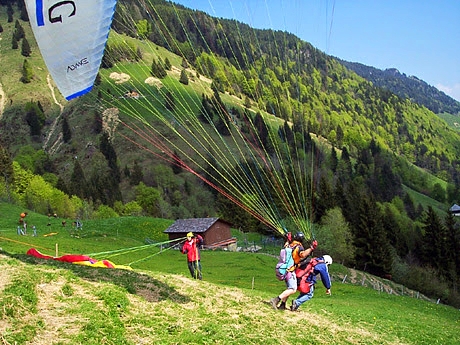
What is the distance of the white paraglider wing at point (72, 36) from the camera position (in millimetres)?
10750

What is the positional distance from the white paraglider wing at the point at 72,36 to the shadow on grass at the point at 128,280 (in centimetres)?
492

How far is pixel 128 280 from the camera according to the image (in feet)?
41.2

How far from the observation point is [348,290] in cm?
3359

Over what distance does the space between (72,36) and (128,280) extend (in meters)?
6.71

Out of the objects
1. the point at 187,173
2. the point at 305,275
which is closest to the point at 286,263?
the point at 305,275

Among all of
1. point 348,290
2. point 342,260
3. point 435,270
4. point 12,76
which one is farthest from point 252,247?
point 12,76

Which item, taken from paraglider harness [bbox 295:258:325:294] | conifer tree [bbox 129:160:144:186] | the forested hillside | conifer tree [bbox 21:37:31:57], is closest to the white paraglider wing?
paraglider harness [bbox 295:258:325:294]

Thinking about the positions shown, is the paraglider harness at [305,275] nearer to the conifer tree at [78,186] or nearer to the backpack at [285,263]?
the backpack at [285,263]

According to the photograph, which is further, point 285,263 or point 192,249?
point 192,249

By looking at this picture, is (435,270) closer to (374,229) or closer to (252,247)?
(374,229)

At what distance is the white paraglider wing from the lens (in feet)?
35.3

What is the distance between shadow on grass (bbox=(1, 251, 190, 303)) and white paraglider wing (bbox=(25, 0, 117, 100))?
4.92 metres

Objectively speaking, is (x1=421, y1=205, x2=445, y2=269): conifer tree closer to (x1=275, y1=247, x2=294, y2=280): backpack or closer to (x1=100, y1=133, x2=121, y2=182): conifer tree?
(x1=275, y1=247, x2=294, y2=280): backpack

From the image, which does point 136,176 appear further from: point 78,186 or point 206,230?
point 206,230
